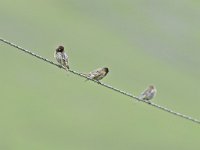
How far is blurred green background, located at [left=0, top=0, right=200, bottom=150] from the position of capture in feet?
79.9

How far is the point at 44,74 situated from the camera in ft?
92.9

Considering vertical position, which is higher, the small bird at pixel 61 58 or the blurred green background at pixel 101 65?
the blurred green background at pixel 101 65

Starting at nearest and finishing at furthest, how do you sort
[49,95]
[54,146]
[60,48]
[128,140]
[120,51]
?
1. [60,48]
2. [54,146]
3. [128,140]
4. [49,95]
5. [120,51]

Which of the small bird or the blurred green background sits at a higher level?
the blurred green background

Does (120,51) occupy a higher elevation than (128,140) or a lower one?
higher

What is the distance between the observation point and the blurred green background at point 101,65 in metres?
24.4

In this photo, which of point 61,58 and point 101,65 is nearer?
point 61,58

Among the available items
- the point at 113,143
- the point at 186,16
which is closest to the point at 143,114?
the point at 113,143

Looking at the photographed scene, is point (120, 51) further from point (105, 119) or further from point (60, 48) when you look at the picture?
point (60, 48)

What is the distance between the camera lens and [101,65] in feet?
100

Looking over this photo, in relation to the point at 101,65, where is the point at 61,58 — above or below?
below

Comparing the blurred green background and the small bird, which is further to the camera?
the blurred green background

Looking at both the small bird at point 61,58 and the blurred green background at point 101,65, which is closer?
the small bird at point 61,58

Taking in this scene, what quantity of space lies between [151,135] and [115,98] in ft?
8.59
